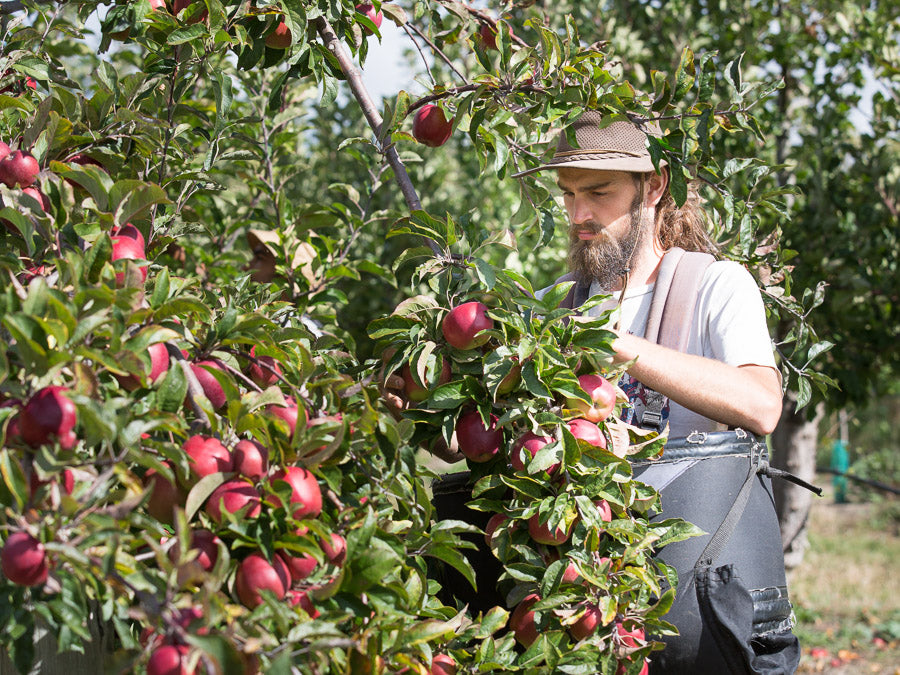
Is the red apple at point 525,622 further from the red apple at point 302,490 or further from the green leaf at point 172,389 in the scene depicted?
the green leaf at point 172,389

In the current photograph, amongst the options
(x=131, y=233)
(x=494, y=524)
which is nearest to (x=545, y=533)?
(x=494, y=524)

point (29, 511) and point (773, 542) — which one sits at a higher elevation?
point (29, 511)

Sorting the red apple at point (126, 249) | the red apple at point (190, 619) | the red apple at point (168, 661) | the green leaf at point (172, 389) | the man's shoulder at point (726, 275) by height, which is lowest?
the red apple at point (168, 661)

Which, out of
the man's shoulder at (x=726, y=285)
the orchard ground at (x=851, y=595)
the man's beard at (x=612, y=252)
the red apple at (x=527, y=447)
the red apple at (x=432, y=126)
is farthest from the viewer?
the orchard ground at (x=851, y=595)

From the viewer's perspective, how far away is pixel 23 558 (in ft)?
2.55

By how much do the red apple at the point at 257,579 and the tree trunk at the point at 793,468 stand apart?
3.14 metres

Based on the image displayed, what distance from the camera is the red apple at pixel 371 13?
5.07 ft

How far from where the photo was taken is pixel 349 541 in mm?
949

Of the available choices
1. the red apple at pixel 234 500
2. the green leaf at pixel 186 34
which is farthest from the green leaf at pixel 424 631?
the green leaf at pixel 186 34

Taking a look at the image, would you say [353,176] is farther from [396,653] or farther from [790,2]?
[396,653]

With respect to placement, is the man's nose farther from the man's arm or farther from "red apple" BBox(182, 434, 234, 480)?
"red apple" BBox(182, 434, 234, 480)

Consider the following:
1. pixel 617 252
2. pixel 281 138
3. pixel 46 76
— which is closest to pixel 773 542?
pixel 617 252

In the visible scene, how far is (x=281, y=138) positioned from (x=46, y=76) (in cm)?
99

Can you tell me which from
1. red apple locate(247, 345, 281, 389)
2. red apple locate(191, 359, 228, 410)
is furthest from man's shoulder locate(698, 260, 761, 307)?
red apple locate(191, 359, 228, 410)
